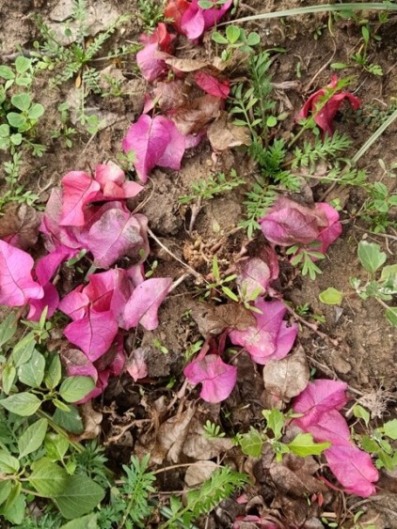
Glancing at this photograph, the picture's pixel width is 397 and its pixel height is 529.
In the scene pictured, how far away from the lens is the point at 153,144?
1.67 m

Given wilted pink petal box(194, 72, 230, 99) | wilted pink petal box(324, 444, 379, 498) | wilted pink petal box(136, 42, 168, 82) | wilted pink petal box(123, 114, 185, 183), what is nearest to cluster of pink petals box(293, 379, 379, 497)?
wilted pink petal box(324, 444, 379, 498)

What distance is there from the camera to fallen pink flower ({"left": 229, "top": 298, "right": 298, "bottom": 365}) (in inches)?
65.7

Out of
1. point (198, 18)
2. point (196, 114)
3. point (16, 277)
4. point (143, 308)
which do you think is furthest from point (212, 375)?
point (198, 18)

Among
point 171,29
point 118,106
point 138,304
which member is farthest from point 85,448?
point 171,29

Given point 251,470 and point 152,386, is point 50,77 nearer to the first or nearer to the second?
point 152,386

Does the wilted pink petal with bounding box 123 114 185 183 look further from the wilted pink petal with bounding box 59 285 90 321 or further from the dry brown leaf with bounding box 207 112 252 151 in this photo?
the wilted pink petal with bounding box 59 285 90 321

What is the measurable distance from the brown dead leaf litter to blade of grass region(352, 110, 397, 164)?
0.06 metres

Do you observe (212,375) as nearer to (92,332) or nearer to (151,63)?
(92,332)

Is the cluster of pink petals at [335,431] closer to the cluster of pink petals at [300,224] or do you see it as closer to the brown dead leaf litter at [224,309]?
the brown dead leaf litter at [224,309]

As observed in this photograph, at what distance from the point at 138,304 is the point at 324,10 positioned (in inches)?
37.8

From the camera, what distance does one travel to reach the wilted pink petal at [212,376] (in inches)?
64.9

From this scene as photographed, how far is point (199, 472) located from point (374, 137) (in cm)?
106

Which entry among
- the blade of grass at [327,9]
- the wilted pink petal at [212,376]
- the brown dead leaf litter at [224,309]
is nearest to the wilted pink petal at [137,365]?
the brown dead leaf litter at [224,309]

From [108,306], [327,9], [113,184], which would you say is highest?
[327,9]
